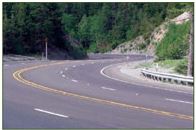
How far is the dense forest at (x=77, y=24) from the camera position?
77062 mm

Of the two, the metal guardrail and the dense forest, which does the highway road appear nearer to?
the metal guardrail

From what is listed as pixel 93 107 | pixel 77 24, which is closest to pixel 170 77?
pixel 93 107

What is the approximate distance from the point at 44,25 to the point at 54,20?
325 centimetres

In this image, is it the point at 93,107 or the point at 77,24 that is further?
the point at 77,24

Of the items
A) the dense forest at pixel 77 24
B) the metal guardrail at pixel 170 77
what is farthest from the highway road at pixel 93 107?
the dense forest at pixel 77 24

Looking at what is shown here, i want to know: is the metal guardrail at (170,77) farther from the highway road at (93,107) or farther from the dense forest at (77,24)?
the dense forest at (77,24)

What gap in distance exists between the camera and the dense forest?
77062mm

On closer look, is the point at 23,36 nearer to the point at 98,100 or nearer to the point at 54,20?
the point at 54,20

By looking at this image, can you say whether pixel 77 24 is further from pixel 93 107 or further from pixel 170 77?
pixel 93 107

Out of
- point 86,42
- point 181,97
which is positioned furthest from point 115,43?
point 181,97

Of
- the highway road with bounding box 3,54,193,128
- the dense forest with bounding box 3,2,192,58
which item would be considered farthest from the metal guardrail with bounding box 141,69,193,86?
the dense forest with bounding box 3,2,192,58

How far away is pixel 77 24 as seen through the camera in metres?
167

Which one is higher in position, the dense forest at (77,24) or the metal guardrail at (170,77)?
the dense forest at (77,24)

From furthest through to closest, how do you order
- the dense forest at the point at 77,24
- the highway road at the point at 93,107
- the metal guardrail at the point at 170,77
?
the dense forest at the point at 77,24 < the metal guardrail at the point at 170,77 < the highway road at the point at 93,107
